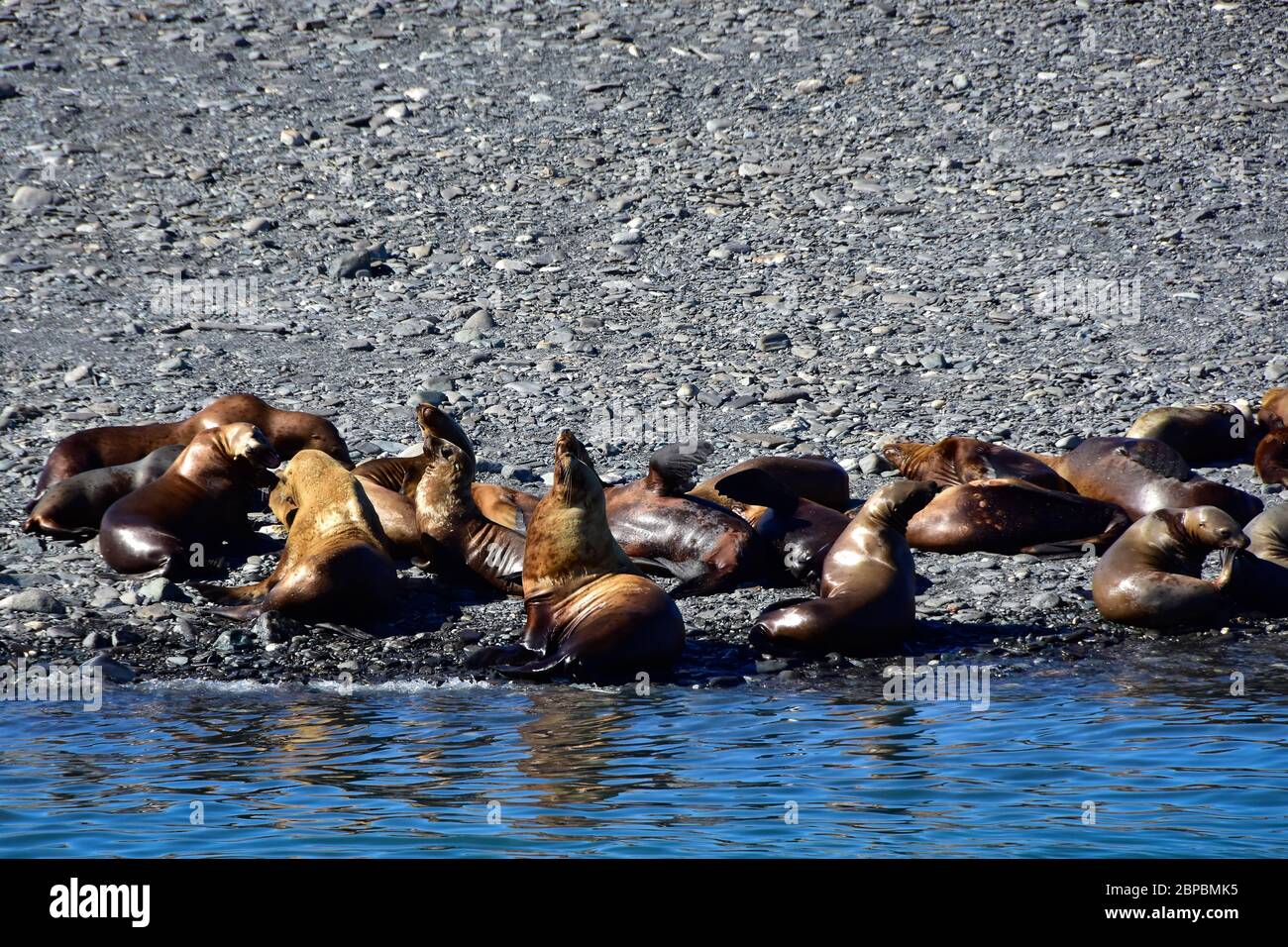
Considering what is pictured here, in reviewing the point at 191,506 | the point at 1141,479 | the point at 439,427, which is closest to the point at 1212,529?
the point at 1141,479

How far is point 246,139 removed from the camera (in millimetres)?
17188

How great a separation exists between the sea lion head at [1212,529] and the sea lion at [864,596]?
1.34 m

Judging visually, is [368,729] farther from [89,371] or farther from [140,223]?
[140,223]

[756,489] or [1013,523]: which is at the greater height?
[756,489]

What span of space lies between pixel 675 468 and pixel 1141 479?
8.80 ft

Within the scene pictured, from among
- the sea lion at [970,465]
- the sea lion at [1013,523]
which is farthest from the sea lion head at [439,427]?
the sea lion at [970,465]

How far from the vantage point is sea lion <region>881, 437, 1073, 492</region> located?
32.5 ft

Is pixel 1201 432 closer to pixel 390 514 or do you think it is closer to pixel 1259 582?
pixel 1259 582

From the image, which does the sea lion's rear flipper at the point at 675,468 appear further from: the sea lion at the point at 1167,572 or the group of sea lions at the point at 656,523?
the sea lion at the point at 1167,572

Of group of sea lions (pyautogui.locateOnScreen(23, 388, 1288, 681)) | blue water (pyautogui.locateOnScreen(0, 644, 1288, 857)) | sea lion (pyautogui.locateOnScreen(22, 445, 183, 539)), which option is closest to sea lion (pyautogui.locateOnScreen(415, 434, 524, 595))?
group of sea lions (pyautogui.locateOnScreen(23, 388, 1288, 681))

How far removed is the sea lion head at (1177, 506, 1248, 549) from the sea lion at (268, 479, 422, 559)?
13.2ft

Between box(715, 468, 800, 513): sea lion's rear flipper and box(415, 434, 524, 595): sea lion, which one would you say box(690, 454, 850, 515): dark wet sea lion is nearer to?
box(715, 468, 800, 513): sea lion's rear flipper

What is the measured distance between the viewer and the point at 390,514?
9.38 m

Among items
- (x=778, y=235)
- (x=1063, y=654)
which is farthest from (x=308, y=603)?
(x=778, y=235)
